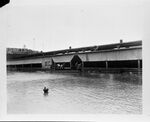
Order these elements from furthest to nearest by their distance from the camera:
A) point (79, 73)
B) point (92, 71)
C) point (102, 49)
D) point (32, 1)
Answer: point (92, 71) < point (79, 73) < point (102, 49) < point (32, 1)

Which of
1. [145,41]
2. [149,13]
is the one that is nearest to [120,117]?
[145,41]

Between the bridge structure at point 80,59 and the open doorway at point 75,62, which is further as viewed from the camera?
the open doorway at point 75,62

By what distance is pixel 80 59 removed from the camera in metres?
3.21

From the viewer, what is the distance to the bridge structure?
106 inches

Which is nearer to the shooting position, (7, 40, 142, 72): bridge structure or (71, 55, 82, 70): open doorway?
(7, 40, 142, 72): bridge structure

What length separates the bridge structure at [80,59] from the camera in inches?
106

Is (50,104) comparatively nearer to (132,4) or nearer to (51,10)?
(51,10)

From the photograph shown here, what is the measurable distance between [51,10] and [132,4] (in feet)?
2.62

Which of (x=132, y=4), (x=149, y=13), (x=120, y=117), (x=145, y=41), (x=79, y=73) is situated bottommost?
(x=120, y=117)

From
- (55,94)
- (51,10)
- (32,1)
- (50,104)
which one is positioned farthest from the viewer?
(55,94)

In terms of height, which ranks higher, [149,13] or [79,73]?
[149,13]

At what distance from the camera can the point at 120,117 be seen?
1470mm

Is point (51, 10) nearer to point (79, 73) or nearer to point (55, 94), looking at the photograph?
point (55, 94)

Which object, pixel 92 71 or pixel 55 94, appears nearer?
pixel 55 94
